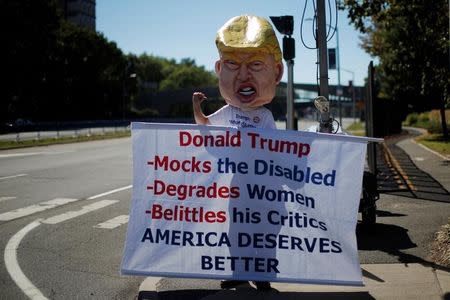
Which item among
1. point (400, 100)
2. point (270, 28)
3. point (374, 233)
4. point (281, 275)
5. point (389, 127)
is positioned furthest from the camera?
point (400, 100)

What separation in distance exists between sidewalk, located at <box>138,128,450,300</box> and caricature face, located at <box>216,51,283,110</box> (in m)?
1.76

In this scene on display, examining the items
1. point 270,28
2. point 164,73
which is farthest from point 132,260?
point 164,73

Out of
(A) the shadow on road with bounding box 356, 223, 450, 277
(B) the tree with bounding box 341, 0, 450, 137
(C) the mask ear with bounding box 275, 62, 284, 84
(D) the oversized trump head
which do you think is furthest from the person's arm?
(B) the tree with bounding box 341, 0, 450, 137

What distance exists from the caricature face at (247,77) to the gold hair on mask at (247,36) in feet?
0.22

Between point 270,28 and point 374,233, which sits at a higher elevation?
point 270,28

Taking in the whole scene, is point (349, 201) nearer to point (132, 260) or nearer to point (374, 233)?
point (132, 260)

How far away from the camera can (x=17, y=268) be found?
16.8ft

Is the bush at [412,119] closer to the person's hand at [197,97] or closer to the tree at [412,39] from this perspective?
the tree at [412,39]

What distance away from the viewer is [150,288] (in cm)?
455

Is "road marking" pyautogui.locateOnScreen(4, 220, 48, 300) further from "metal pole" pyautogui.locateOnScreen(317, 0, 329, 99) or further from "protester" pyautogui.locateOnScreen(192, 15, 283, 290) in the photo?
"metal pole" pyautogui.locateOnScreen(317, 0, 329, 99)

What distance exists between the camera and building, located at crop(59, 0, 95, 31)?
9488cm

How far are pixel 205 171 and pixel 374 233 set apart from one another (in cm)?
328

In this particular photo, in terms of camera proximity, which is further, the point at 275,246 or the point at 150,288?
the point at 150,288

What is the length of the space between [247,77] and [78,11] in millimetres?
100410
